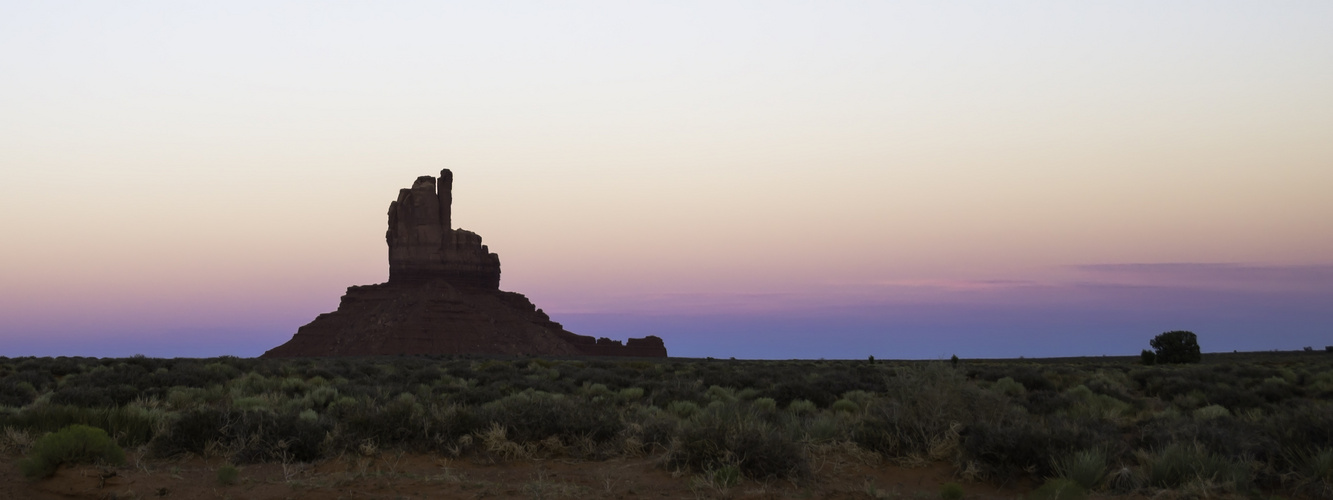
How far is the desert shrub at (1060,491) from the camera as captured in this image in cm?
809

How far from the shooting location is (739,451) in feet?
30.1

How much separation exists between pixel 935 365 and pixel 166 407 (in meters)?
13.5

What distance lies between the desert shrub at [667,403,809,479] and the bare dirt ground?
Result: 15 centimetres

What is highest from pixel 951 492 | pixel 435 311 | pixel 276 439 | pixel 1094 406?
pixel 435 311

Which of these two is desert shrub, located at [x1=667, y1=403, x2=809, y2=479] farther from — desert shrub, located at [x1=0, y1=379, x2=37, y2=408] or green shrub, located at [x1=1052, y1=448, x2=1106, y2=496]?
desert shrub, located at [x1=0, y1=379, x2=37, y2=408]

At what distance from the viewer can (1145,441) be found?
10.8 meters

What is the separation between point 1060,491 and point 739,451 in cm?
303

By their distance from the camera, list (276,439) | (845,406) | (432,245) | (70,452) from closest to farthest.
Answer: (70,452)
(276,439)
(845,406)
(432,245)

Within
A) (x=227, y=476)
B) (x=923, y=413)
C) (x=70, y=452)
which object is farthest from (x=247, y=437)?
(x=923, y=413)

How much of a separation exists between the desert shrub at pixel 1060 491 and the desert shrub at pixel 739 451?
2187mm

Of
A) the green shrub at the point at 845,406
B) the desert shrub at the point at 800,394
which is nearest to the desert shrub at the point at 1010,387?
the desert shrub at the point at 800,394

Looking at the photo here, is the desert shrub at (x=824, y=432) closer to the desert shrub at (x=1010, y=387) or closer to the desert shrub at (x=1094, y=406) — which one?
the desert shrub at (x=1094, y=406)

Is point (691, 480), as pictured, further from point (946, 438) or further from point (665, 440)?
point (946, 438)

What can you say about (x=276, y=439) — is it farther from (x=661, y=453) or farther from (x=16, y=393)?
(x=16, y=393)
